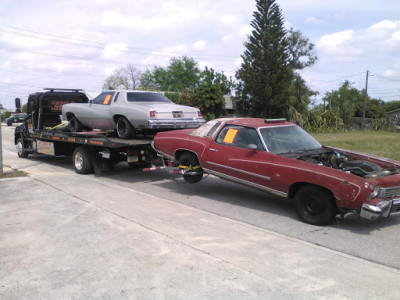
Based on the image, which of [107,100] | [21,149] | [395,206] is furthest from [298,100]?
[395,206]

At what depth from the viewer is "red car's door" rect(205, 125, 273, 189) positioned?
6.43m

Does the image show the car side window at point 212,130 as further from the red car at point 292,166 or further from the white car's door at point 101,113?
the white car's door at point 101,113

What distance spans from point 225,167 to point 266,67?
105 feet

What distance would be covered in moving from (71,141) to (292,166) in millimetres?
6845

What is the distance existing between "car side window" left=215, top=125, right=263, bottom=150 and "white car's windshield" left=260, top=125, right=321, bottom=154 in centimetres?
16

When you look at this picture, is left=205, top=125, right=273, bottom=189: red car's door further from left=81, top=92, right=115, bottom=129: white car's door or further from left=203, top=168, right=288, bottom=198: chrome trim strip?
left=81, top=92, right=115, bottom=129: white car's door

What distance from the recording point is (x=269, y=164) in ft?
20.7

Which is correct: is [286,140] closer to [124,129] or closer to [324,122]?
[124,129]

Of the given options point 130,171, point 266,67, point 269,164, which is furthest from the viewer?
point 266,67

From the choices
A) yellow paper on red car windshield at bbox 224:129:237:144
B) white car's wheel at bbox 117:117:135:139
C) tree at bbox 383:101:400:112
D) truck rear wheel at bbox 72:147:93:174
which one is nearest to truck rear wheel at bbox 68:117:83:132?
truck rear wheel at bbox 72:147:93:174

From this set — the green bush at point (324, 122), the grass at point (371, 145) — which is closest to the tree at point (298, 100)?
the green bush at point (324, 122)

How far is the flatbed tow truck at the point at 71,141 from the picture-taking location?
945 cm

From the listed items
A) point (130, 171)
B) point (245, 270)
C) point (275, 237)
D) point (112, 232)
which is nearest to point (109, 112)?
point (130, 171)

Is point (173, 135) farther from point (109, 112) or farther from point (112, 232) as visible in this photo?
point (112, 232)
